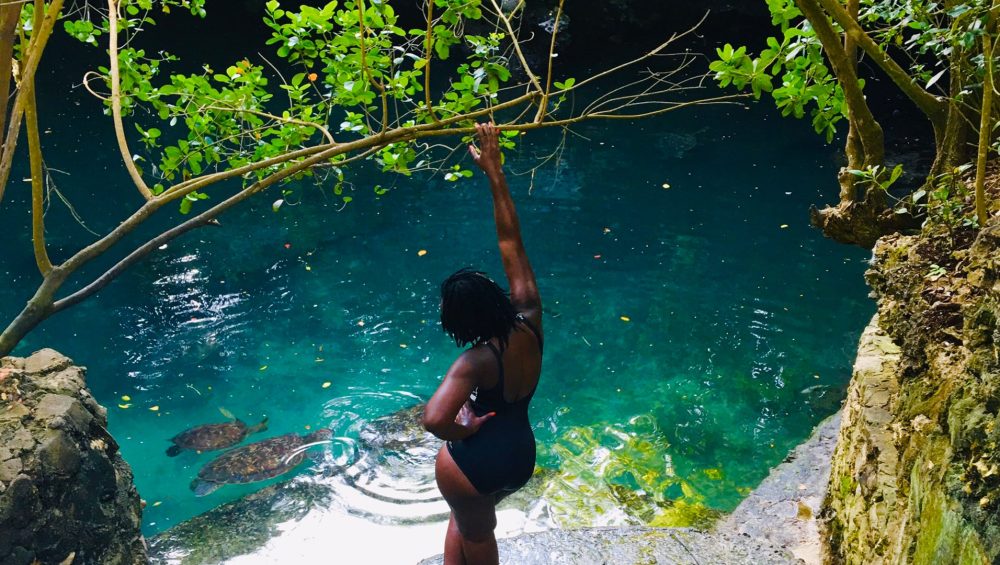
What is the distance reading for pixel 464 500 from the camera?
3.21m

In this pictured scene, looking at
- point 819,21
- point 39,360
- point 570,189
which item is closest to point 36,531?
point 39,360

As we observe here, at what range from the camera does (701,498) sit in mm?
6387

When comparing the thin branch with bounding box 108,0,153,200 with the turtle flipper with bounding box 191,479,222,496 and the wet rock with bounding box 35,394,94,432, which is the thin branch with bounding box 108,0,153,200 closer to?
the wet rock with bounding box 35,394,94,432

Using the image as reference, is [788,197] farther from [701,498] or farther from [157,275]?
[157,275]

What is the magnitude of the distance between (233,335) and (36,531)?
537 cm

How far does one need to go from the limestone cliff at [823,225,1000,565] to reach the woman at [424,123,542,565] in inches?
56.2

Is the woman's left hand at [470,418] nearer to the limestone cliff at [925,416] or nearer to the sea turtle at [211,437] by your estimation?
the limestone cliff at [925,416]

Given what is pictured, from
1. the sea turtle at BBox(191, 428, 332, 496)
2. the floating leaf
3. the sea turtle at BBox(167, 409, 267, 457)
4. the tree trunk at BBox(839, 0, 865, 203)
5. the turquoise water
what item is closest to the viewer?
the tree trunk at BBox(839, 0, 865, 203)

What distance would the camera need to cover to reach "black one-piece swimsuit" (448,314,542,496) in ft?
10.3

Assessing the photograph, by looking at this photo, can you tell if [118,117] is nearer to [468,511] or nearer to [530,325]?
[530,325]

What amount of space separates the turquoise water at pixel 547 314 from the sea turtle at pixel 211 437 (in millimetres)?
139

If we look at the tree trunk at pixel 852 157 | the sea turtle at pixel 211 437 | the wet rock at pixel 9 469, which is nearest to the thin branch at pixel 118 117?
the wet rock at pixel 9 469

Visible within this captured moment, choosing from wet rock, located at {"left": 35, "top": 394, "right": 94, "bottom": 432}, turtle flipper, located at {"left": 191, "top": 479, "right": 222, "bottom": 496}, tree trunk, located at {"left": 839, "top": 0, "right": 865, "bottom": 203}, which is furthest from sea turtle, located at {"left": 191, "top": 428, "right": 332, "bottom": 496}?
tree trunk, located at {"left": 839, "top": 0, "right": 865, "bottom": 203}

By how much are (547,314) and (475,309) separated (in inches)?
247
